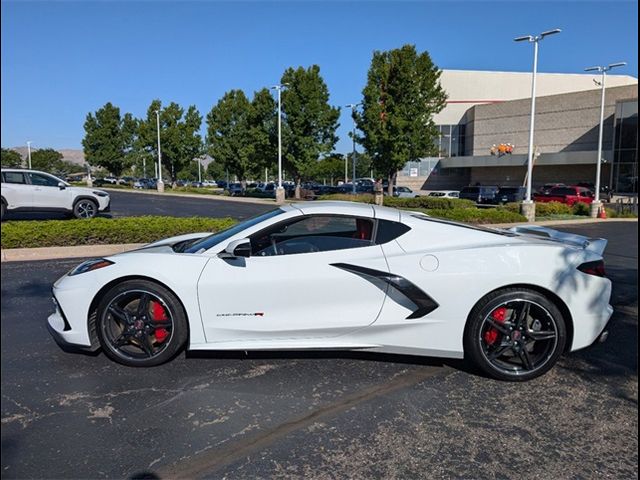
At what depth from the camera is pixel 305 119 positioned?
3672 centimetres

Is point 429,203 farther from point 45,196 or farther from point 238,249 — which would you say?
point 238,249

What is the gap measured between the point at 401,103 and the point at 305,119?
8026 mm

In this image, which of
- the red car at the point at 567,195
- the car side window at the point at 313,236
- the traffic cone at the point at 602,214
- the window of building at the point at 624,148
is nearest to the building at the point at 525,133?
the window of building at the point at 624,148

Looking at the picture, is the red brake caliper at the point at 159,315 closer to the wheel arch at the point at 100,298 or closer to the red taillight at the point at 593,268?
the wheel arch at the point at 100,298

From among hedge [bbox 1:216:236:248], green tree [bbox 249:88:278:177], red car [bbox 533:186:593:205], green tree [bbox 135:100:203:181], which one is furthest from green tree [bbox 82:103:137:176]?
hedge [bbox 1:216:236:248]

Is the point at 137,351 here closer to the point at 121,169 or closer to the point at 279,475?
the point at 279,475

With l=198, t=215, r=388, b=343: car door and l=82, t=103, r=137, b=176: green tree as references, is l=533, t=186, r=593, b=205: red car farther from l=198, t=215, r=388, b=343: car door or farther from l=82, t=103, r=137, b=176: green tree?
l=82, t=103, r=137, b=176: green tree

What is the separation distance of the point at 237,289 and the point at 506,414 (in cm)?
214

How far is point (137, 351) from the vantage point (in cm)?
424

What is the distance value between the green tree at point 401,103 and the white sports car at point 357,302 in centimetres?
2790

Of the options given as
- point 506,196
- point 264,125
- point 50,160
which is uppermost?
Answer: point 264,125

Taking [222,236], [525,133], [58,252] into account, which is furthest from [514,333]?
[525,133]

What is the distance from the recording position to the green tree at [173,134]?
50.9 meters

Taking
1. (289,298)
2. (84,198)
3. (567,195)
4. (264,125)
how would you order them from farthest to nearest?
(264,125)
(567,195)
(84,198)
(289,298)
